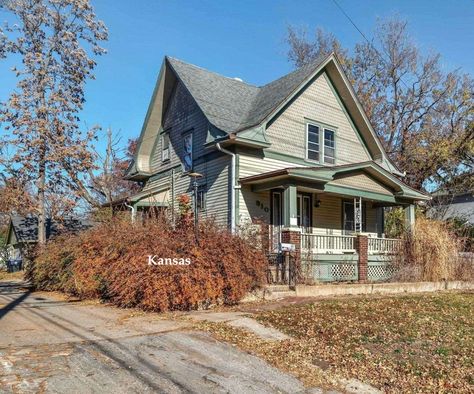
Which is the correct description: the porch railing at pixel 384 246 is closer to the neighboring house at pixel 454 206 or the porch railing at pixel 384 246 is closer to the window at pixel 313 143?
the window at pixel 313 143

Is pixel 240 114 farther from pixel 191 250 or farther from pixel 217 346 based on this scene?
pixel 217 346

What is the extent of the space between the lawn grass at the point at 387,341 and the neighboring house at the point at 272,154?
487 cm

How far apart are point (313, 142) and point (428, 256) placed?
20.4 ft

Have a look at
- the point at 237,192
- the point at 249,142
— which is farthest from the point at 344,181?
the point at 237,192

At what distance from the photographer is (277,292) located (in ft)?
39.1

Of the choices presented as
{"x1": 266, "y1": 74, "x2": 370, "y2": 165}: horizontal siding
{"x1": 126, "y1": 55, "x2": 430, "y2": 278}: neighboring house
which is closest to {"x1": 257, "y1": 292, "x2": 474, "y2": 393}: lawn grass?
{"x1": 126, "y1": 55, "x2": 430, "y2": 278}: neighboring house

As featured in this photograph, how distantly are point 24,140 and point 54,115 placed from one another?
6.58ft

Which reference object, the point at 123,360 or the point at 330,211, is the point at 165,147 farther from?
the point at 123,360

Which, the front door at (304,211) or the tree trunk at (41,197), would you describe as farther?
the tree trunk at (41,197)

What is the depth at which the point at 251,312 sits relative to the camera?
9906mm

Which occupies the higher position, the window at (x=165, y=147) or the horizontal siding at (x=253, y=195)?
the window at (x=165, y=147)

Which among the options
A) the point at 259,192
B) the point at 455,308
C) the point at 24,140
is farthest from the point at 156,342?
the point at 24,140

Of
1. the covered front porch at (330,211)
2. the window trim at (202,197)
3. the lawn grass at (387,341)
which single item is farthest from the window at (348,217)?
the lawn grass at (387,341)

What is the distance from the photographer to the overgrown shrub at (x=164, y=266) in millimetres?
9781
